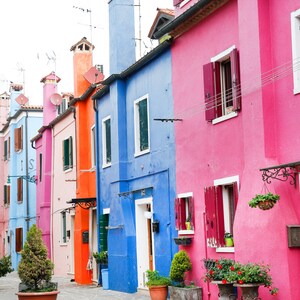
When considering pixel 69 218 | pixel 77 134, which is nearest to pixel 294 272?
pixel 77 134

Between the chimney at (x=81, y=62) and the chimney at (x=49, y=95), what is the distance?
668 centimetres

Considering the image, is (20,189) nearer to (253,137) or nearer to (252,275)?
(253,137)

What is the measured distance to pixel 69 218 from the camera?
27.5 m

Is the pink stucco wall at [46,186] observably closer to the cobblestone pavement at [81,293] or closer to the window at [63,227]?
the window at [63,227]

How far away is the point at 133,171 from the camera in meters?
19.4

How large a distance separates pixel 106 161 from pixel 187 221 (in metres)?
6.38

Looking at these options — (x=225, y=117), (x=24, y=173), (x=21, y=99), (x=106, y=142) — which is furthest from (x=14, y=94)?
(x=225, y=117)

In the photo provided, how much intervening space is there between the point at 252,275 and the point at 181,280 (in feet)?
13.3

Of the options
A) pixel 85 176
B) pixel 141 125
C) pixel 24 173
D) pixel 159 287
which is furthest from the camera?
pixel 24 173

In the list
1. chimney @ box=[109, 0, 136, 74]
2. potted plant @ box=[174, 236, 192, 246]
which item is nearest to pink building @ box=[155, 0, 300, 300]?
potted plant @ box=[174, 236, 192, 246]

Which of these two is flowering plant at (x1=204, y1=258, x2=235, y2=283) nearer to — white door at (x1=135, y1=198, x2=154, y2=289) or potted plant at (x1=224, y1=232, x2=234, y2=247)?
potted plant at (x1=224, y1=232, x2=234, y2=247)

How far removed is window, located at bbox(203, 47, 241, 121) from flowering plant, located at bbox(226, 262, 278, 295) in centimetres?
362

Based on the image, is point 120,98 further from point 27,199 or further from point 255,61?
point 27,199

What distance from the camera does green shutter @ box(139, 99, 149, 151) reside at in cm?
1853
